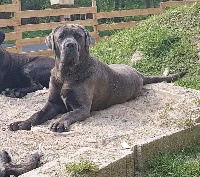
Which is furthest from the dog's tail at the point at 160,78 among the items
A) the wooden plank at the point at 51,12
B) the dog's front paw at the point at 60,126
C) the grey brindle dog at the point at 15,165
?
the wooden plank at the point at 51,12

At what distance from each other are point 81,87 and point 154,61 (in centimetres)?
321

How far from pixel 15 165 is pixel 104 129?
1469 millimetres

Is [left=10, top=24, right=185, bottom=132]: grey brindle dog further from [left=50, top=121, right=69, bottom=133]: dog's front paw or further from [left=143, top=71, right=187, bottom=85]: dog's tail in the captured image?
[left=143, top=71, right=187, bottom=85]: dog's tail

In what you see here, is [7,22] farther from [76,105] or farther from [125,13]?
[76,105]

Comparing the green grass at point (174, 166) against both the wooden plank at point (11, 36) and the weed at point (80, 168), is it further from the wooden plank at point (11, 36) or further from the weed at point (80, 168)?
the wooden plank at point (11, 36)

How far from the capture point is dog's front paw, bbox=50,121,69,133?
5660mm

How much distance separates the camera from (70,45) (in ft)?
20.2

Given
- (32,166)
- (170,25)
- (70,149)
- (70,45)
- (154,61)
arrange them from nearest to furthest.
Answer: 1. (32,166)
2. (70,149)
3. (70,45)
4. (154,61)
5. (170,25)

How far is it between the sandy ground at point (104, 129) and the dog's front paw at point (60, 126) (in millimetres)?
77

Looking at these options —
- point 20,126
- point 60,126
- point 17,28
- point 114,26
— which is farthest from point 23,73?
point 114,26

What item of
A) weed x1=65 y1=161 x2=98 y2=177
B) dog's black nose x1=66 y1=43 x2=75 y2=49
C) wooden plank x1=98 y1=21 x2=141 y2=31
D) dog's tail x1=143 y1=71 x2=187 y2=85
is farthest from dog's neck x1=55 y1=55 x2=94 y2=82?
wooden plank x1=98 y1=21 x2=141 y2=31

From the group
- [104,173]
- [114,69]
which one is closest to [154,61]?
[114,69]

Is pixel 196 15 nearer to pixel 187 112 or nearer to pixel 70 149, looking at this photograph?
pixel 187 112

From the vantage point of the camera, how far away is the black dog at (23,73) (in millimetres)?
8320
